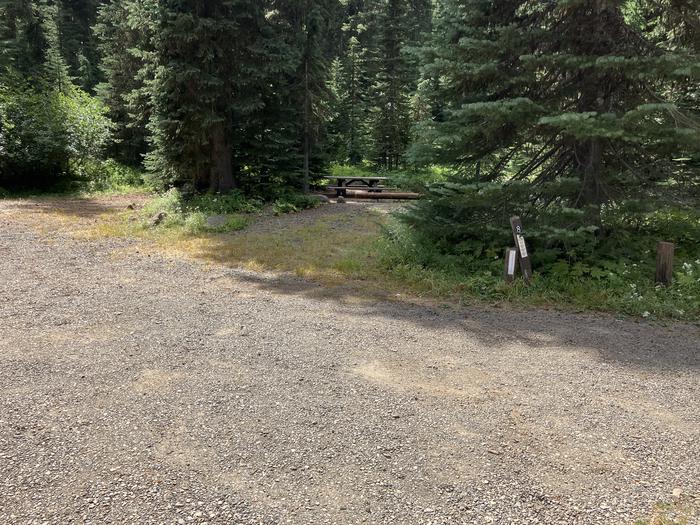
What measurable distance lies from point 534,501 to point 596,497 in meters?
0.37

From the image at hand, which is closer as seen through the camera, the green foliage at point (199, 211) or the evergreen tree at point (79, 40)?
the green foliage at point (199, 211)

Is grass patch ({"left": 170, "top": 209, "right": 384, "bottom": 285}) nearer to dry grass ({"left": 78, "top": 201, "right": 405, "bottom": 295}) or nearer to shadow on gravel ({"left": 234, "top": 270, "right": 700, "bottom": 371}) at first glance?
dry grass ({"left": 78, "top": 201, "right": 405, "bottom": 295})

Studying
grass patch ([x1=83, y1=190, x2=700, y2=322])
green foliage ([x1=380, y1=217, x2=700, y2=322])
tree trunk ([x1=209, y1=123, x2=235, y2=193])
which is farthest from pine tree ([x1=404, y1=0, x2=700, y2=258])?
tree trunk ([x1=209, y1=123, x2=235, y2=193])

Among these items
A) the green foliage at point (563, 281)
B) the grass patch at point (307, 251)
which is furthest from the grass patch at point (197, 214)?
the green foliage at point (563, 281)

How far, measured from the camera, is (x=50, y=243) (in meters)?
10.3

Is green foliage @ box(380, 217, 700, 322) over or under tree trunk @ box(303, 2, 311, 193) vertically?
under

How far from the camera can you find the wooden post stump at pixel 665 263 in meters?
6.67

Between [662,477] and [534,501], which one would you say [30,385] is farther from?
[662,477]

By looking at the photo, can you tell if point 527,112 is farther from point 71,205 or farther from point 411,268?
point 71,205

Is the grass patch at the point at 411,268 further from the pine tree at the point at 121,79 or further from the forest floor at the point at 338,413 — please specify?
the pine tree at the point at 121,79

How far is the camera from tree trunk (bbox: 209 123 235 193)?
15143mm

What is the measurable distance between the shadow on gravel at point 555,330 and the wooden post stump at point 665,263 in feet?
3.89

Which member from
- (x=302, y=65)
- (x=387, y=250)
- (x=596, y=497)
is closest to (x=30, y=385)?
(x=596, y=497)

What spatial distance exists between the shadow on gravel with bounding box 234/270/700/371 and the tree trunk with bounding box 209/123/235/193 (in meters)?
9.44
